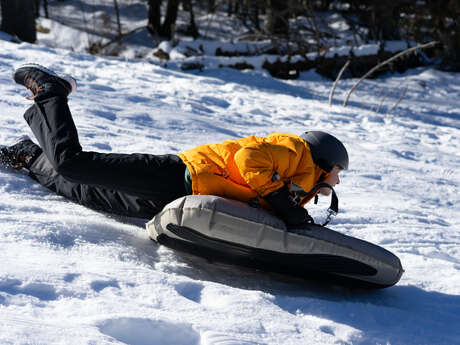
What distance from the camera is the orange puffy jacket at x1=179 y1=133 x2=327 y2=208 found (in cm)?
246

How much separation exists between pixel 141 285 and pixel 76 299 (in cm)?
30

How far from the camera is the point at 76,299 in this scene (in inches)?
74.9

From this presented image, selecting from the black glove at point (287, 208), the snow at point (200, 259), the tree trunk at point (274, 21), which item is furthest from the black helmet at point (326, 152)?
the tree trunk at point (274, 21)

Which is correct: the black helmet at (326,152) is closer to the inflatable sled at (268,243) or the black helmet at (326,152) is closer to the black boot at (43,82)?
the inflatable sled at (268,243)

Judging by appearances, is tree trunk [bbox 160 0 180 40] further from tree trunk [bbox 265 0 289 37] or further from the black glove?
the black glove

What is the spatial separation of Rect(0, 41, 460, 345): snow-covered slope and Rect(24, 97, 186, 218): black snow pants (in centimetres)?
18

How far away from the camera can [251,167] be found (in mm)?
2453

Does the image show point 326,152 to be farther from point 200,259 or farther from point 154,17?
point 154,17

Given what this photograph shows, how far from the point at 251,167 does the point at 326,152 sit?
0.50m

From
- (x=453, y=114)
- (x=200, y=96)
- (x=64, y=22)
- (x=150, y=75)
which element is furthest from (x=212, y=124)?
(x=64, y=22)

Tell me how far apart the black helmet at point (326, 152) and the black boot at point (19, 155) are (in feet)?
5.99

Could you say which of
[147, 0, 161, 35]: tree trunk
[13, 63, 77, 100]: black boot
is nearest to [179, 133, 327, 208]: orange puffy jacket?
[13, 63, 77, 100]: black boot

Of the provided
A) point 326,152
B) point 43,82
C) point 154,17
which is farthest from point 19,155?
point 154,17

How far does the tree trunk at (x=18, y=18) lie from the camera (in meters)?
8.93
